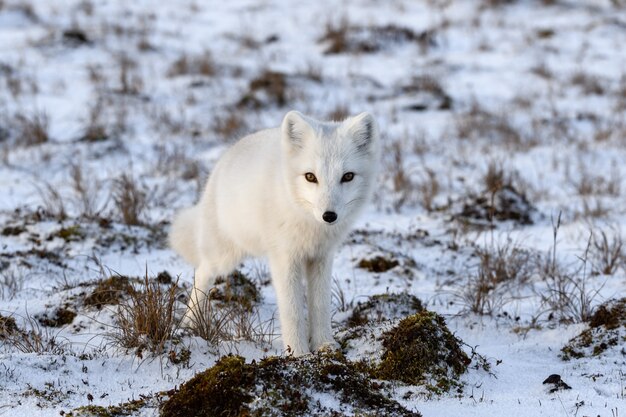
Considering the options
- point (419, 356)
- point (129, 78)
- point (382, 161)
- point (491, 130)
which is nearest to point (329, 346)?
point (419, 356)

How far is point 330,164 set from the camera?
4.07 metres

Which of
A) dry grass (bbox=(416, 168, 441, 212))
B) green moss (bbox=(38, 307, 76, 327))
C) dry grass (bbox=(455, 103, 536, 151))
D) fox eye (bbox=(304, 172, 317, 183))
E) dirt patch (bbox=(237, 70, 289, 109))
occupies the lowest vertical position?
green moss (bbox=(38, 307, 76, 327))

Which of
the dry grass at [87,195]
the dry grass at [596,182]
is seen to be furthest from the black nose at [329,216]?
the dry grass at [596,182]

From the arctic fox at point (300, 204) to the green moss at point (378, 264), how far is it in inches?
64.0

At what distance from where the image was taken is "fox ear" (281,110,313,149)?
4266mm

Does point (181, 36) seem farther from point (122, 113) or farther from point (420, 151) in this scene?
point (420, 151)

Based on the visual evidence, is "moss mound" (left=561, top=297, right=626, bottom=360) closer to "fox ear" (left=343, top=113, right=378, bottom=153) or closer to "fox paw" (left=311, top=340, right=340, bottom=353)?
"fox paw" (left=311, top=340, right=340, bottom=353)

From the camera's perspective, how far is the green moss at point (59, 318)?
4.71 metres

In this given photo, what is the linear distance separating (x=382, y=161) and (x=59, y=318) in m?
5.99

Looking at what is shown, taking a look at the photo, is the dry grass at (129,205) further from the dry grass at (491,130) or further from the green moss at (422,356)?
the dry grass at (491,130)

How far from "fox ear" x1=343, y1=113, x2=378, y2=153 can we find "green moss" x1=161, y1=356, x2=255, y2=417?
1.68 m

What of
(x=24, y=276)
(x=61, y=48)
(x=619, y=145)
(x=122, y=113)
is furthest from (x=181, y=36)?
(x=24, y=276)

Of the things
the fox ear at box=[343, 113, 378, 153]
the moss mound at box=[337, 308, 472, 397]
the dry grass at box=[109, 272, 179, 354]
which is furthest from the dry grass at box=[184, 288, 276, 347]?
the fox ear at box=[343, 113, 378, 153]

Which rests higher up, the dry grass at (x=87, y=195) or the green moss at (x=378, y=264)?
the dry grass at (x=87, y=195)
